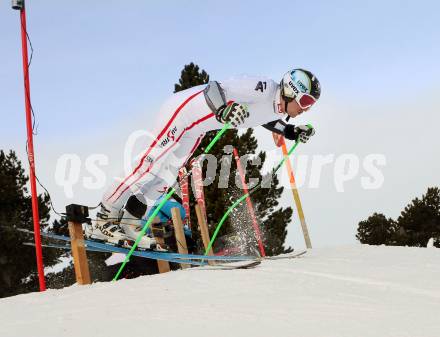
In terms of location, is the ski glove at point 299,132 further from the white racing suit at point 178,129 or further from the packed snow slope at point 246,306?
the packed snow slope at point 246,306

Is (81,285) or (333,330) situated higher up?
(81,285)

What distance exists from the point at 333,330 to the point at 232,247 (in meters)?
12.6

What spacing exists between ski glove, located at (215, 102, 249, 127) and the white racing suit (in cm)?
20

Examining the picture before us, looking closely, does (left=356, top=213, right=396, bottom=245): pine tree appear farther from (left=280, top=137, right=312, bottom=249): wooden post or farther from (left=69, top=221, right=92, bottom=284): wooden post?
(left=69, top=221, right=92, bottom=284): wooden post

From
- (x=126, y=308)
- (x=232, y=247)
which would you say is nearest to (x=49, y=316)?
(x=126, y=308)

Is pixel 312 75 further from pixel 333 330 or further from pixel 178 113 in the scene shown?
pixel 333 330

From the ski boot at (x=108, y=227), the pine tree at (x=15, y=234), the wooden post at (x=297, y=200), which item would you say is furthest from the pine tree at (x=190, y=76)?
the ski boot at (x=108, y=227)

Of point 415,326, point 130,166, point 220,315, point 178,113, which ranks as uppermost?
point 178,113

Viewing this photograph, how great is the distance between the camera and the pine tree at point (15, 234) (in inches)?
872

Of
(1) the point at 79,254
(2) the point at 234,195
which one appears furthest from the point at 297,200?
(2) the point at 234,195

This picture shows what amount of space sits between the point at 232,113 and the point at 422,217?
30.3 meters

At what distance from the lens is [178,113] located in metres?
6.30

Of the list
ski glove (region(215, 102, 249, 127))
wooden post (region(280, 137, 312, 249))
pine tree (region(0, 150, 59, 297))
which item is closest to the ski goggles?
ski glove (region(215, 102, 249, 127))

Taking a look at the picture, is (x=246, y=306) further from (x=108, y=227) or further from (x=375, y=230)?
(x=375, y=230)
